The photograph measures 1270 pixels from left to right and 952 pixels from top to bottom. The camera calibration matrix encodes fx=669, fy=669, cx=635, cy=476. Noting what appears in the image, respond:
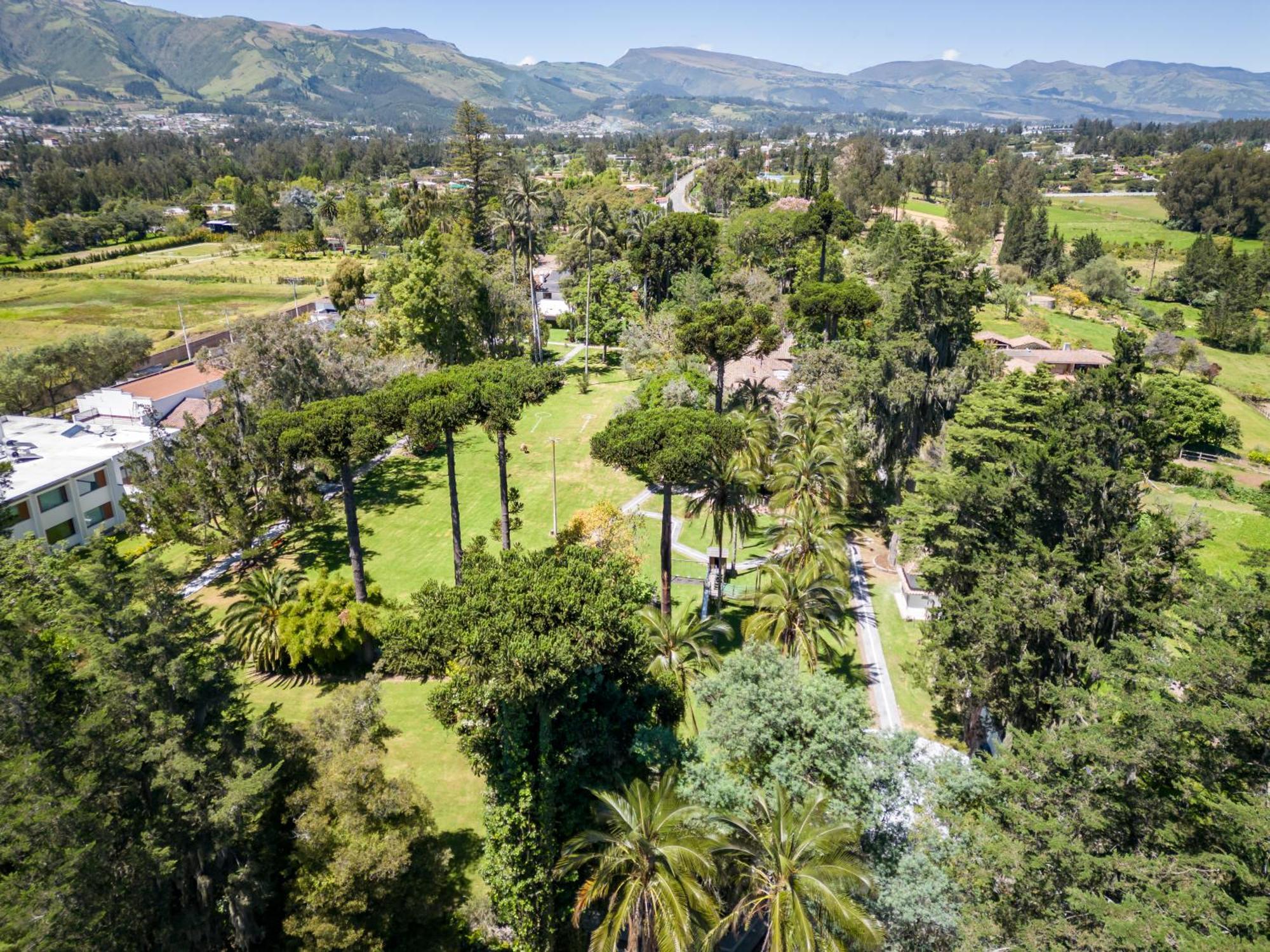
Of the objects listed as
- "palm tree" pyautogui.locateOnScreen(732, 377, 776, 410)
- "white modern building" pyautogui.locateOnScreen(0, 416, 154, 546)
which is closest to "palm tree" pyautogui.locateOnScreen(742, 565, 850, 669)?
"palm tree" pyautogui.locateOnScreen(732, 377, 776, 410)

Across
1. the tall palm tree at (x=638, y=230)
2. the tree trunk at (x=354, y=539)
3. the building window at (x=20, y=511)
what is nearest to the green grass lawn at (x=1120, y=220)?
the tall palm tree at (x=638, y=230)

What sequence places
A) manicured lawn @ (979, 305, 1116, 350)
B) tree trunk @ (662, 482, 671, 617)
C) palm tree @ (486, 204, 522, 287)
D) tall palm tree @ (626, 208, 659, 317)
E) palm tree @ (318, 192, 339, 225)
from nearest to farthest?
tree trunk @ (662, 482, 671, 617)
palm tree @ (486, 204, 522, 287)
manicured lawn @ (979, 305, 1116, 350)
tall palm tree @ (626, 208, 659, 317)
palm tree @ (318, 192, 339, 225)

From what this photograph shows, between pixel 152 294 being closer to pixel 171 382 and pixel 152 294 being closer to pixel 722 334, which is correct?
pixel 171 382

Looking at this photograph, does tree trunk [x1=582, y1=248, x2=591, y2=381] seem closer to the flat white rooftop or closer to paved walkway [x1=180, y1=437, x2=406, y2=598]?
paved walkway [x1=180, y1=437, x2=406, y2=598]

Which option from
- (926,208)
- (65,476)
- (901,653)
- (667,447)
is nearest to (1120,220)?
(926,208)

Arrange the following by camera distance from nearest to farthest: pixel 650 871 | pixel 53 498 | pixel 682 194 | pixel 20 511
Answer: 1. pixel 650 871
2. pixel 20 511
3. pixel 53 498
4. pixel 682 194

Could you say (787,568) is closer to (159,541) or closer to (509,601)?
(509,601)

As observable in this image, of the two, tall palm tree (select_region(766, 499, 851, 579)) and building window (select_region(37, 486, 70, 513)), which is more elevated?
tall palm tree (select_region(766, 499, 851, 579))

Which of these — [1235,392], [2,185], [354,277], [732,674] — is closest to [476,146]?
[354,277]
